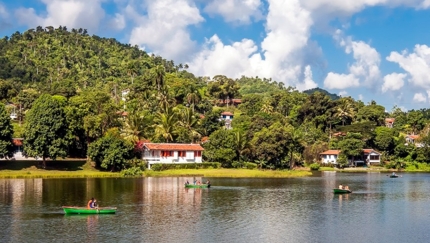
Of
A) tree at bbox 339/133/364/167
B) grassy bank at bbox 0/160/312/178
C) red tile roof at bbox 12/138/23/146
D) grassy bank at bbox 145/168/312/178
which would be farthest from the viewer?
tree at bbox 339/133/364/167

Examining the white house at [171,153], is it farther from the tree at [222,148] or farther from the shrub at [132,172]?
the shrub at [132,172]

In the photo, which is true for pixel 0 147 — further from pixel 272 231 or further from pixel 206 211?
pixel 272 231

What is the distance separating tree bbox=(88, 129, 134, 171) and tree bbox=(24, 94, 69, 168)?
4.95 metres

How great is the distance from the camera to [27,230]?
37469 mm

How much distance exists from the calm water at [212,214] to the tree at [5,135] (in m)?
11.1

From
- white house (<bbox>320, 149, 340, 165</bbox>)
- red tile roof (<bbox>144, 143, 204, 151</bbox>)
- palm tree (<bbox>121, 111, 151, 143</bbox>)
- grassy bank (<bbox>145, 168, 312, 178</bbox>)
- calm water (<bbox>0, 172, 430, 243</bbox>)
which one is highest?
palm tree (<bbox>121, 111, 151, 143</bbox>)

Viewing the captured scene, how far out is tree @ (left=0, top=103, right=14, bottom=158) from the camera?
81.5 m

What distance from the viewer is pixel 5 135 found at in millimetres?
82562

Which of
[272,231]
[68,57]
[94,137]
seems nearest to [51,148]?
[94,137]

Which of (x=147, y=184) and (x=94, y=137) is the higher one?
(x=94, y=137)

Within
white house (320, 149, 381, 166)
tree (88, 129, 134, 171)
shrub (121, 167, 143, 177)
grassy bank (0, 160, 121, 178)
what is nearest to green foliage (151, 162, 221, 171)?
shrub (121, 167, 143, 177)

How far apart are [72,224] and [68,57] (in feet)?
503

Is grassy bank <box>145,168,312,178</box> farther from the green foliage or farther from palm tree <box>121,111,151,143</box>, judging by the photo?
palm tree <box>121,111,151,143</box>

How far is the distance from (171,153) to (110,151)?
14851mm
